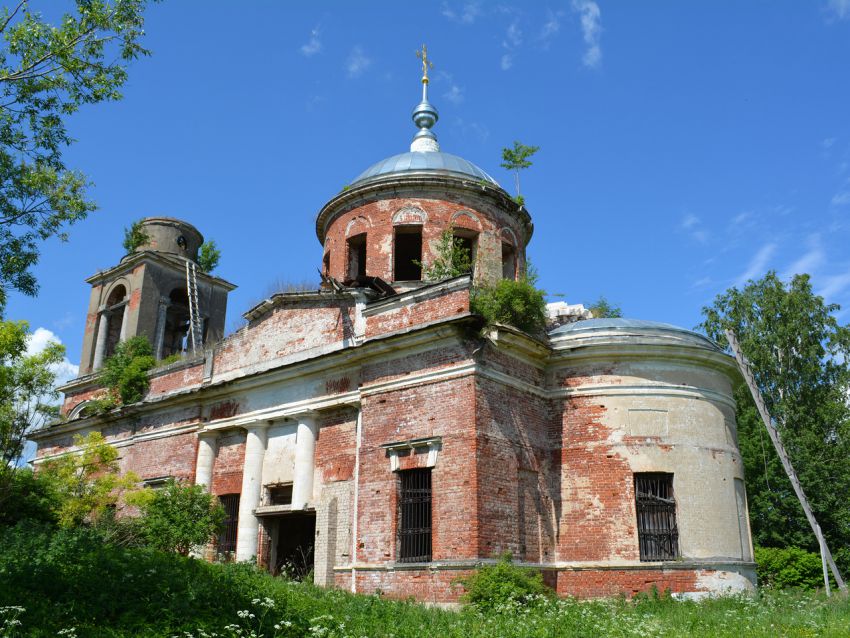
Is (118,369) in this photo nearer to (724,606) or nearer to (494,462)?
(494,462)

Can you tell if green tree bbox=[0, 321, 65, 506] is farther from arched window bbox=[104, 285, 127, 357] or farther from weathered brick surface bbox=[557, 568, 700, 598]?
weathered brick surface bbox=[557, 568, 700, 598]

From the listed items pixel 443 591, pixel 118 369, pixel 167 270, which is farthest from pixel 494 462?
pixel 167 270

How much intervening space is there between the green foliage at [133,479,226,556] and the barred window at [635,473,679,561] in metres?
8.07

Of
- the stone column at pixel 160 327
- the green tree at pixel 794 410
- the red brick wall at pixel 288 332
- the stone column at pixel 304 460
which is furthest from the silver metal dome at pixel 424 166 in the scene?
the green tree at pixel 794 410

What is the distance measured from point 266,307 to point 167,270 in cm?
790

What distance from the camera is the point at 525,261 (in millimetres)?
18453

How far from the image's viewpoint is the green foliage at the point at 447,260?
15.4 meters

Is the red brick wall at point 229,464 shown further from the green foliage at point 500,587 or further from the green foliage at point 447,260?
the green foliage at point 500,587

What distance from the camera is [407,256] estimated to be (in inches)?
742

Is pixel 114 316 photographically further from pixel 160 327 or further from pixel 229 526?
pixel 229 526

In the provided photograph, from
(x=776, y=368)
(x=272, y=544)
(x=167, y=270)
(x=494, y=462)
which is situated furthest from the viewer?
(x=776, y=368)

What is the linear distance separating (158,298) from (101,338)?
236 centimetres

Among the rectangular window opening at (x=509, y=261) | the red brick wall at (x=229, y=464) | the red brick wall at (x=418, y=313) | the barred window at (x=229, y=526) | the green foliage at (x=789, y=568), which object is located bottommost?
the green foliage at (x=789, y=568)

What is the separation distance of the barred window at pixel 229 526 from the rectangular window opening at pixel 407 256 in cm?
639
